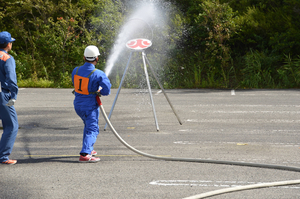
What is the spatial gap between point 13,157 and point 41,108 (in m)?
5.24

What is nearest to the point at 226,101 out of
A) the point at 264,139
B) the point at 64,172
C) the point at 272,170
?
the point at 264,139

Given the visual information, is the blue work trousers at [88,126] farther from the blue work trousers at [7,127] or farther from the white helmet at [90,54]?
the blue work trousers at [7,127]

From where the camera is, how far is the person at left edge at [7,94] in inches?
218

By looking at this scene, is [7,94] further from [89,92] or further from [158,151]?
[158,151]

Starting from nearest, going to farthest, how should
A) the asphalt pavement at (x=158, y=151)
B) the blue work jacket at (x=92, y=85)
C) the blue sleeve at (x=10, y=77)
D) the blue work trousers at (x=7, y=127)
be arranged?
the asphalt pavement at (x=158, y=151)
the blue sleeve at (x=10, y=77)
the blue work trousers at (x=7, y=127)
the blue work jacket at (x=92, y=85)

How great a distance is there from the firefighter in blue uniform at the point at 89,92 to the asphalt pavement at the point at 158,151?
0.31 meters

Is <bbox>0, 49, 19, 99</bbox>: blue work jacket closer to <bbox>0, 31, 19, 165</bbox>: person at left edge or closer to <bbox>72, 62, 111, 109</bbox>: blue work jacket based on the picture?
<bbox>0, 31, 19, 165</bbox>: person at left edge

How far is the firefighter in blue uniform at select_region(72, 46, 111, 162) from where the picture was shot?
5.88 metres

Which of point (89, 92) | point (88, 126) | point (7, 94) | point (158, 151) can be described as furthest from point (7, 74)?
point (158, 151)

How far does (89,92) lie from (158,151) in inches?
61.5

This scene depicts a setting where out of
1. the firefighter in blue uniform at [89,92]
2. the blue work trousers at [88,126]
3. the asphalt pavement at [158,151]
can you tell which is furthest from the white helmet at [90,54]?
the asphalt pavement at [158,151]

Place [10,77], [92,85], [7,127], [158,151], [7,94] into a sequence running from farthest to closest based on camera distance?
[158,151], [92,85], [7,127], [7,94], [10,77]

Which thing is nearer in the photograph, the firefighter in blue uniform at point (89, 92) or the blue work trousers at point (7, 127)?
the blue work trousers at point (7, 127)

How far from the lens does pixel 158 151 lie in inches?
260
